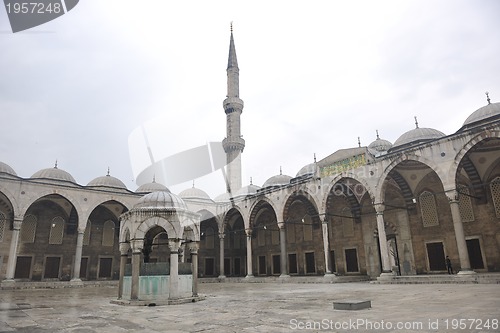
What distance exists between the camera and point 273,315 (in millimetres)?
6027

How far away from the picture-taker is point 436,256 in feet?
61.0

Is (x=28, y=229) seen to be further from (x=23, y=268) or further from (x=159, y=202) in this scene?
(x=159, y=202)

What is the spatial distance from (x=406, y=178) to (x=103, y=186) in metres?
23.2

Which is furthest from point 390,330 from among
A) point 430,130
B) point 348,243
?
point 430,130

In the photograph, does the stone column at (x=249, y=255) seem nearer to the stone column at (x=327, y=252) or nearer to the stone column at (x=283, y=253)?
the stone column at (x=283, y=253)

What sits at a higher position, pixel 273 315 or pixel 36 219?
pixel 36 219

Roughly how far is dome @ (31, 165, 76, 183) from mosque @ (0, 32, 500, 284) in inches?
7.5

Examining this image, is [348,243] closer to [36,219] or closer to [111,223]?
[111,223]

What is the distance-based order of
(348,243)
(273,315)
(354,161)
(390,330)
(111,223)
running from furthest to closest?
(111,223) < (348,243) < (354,161) < (273,315) < (390,330)

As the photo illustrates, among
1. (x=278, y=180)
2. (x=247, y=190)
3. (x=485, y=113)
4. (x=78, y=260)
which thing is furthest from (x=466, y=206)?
A: (x=78, y=260)

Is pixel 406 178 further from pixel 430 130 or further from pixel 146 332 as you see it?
pixel 146 332

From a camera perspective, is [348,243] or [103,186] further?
[103,186]

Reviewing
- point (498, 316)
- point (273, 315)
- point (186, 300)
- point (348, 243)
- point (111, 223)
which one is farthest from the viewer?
point (111, 223)

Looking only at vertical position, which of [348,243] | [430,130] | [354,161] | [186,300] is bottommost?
[186,300]
